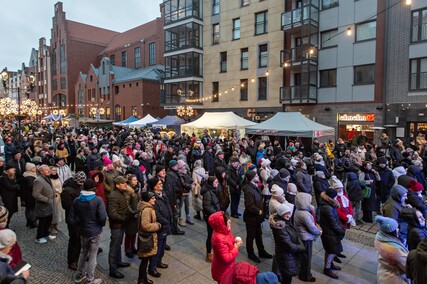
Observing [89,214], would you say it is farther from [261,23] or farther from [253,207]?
[261,23]

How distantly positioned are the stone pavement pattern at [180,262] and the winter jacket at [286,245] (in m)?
0.93

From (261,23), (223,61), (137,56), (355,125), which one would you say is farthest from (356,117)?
(137,56)

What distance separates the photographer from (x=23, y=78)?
8362cm

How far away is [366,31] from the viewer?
18.3 meters

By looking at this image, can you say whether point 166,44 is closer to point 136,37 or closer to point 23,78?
point 136,37

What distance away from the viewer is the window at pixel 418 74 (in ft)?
53.6

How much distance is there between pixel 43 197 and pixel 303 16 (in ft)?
66.7

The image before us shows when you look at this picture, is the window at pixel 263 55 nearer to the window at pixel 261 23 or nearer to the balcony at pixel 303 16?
the window at pixel 261 23

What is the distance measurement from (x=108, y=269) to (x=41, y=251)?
176 cm

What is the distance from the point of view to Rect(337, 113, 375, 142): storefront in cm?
1841

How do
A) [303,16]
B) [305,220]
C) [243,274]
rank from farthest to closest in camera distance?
1. [303,16]
2. [305,220]
3. [243,274]

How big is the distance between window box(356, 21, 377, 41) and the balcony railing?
10.3 feet

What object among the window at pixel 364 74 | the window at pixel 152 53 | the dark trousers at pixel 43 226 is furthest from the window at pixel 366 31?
the window at pixel 152 53

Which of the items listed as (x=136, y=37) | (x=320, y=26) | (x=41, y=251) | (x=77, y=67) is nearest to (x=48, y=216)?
(x=41, y=251)
